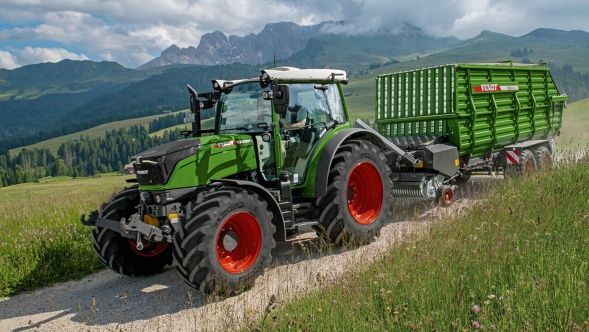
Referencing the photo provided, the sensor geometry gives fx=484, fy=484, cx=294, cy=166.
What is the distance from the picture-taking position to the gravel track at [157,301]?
5.02m

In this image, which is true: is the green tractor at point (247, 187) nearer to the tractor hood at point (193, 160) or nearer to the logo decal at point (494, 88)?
the tractor hood at point (193, 160)

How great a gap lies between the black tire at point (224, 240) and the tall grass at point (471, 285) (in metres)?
0.99

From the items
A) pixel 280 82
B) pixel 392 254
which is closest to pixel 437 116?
pixel 280 82

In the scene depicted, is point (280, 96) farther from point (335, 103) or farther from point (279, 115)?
point (335, 103)

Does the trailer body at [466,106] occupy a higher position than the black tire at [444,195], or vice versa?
the trailer body at [466,106]

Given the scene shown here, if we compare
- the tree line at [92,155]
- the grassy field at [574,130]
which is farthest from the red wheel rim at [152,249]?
the tree line at [92,155]

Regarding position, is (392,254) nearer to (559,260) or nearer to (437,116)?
(559,260)

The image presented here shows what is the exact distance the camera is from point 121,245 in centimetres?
653

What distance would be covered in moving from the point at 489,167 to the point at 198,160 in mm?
7511

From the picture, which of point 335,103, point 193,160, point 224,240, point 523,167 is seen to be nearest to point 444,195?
point 523,167

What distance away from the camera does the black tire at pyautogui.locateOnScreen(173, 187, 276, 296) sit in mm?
5250

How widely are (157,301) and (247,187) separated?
1.73 meters

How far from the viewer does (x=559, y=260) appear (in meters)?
4.67

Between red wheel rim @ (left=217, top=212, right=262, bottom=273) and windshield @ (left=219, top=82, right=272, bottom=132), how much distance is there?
1500mm
